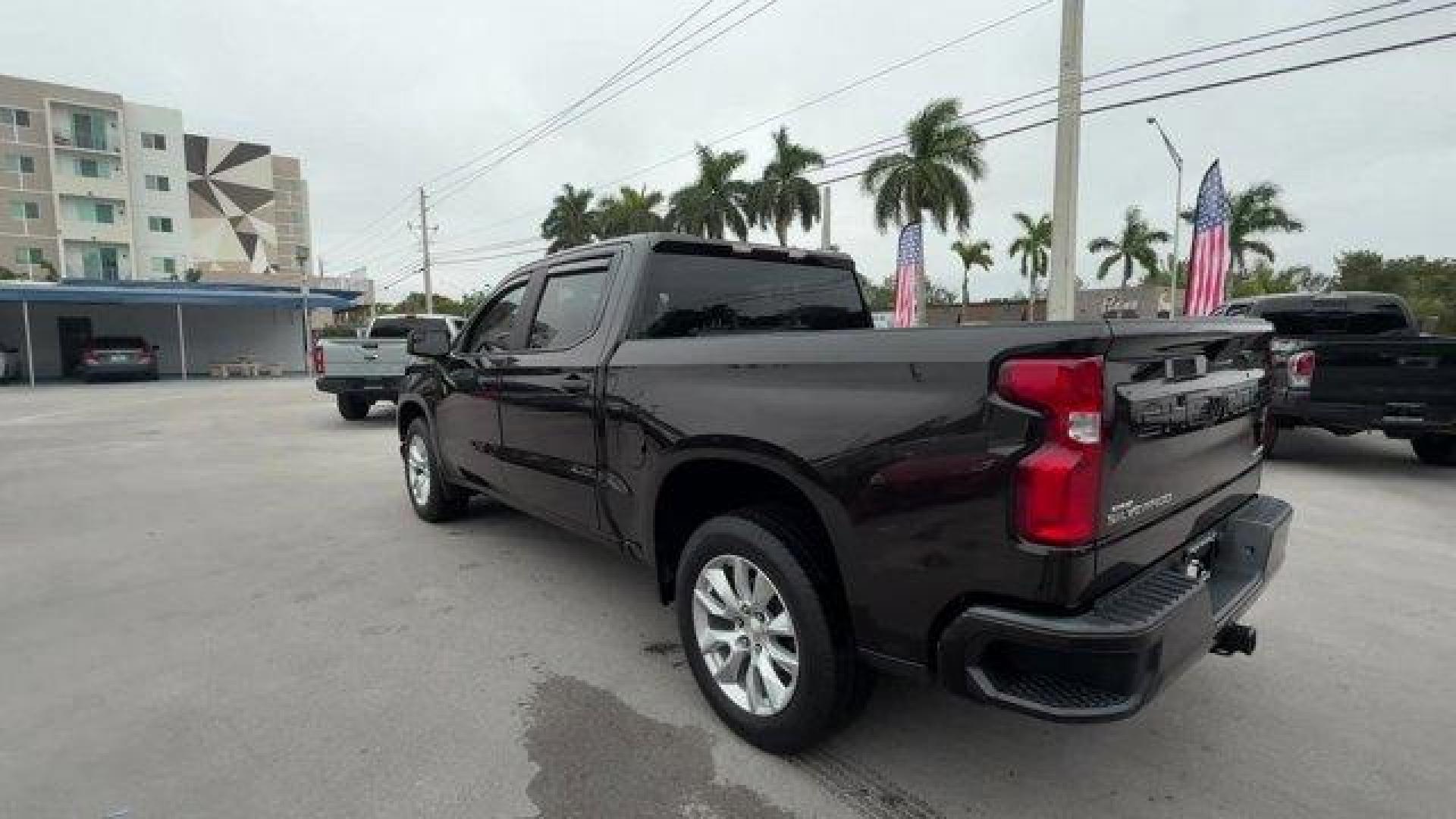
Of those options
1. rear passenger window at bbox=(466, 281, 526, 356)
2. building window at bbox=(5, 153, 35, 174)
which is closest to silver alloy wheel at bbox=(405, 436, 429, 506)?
rear passenger window at bbox=(466, 281, 526, 356)

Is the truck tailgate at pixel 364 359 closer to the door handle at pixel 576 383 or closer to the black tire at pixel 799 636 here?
the door handle at pixel 576 383

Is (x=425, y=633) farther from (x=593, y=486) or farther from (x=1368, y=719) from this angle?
(x=1368, y=719)

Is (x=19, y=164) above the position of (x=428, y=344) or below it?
above

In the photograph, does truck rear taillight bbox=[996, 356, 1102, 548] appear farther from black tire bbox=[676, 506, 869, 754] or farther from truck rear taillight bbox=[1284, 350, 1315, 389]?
truck rear taillight bbox=[1284, 350, 1315, 389]

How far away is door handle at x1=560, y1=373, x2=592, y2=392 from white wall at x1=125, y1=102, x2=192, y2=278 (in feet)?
191

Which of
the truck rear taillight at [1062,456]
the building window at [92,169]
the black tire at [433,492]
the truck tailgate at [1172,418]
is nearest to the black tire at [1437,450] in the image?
the truck tailgate at [1172,418]

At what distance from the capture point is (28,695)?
125 inches

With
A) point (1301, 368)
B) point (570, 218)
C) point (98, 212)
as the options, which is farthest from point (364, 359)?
point (98, 212)

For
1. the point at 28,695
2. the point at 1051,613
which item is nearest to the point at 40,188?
the point at 28,695

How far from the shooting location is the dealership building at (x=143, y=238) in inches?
1139

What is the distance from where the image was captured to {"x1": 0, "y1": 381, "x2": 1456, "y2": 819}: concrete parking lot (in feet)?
8.14

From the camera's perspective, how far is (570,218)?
4681 cm

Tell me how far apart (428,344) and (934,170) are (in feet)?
92.4

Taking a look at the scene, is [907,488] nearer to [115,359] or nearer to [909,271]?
[909,271]
